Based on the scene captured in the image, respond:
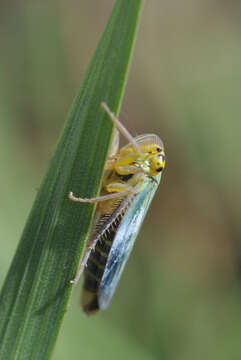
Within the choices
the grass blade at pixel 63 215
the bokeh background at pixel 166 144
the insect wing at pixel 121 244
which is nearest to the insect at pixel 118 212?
the insect wing at pixel 121 244

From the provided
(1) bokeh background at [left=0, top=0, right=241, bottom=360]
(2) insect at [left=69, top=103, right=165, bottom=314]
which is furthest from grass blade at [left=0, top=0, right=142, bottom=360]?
(1) bokeh background at [left=0, top=0, right=241, bottom=360]

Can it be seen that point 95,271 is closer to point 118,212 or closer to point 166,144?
point 118,212

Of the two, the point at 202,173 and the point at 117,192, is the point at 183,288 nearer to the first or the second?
the point at 202,173

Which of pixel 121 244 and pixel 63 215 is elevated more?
pixel 121 244

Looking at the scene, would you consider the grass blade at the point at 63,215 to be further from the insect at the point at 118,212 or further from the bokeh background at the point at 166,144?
the bokeh background at the point at 166,144

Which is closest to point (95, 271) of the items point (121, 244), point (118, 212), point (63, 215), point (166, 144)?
point (121, 244)

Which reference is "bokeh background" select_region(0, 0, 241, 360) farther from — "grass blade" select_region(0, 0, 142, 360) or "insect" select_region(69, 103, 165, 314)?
"grass blade" select_region(0, 0, 142, 360)

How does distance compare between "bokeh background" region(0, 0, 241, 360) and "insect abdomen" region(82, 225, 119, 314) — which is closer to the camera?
"insect abdomen" region(82, 225, 119, 314)
